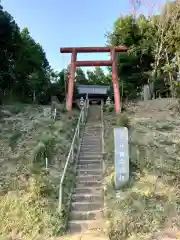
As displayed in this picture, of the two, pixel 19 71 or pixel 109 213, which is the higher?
pixel 19 71

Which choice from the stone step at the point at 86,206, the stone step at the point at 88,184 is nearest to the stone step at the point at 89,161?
the stone step at the point at 88,184

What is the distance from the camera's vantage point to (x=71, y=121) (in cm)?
1662

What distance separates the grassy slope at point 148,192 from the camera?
7.98 meters

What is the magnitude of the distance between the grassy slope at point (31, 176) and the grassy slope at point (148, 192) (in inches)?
52.4

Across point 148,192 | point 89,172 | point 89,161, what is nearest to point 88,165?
point 89,161

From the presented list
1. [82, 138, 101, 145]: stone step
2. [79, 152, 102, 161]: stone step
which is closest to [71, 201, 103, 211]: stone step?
[79, 152, 102, 161]: stone step

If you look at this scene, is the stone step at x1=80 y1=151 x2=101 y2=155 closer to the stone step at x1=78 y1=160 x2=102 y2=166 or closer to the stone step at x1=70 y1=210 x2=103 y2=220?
the stone step at x1=78 y1=160 x2=102 y2=166

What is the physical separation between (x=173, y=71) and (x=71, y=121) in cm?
1192

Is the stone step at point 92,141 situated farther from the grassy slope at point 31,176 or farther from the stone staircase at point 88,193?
the grassy slope at point 31,176

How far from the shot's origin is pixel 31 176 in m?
9.98

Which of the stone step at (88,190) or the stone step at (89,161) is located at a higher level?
the stone step at (89,161)

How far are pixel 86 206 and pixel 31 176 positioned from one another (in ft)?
5.84

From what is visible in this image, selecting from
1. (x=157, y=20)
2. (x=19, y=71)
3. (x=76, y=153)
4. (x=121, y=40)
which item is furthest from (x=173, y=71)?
(x=76, y=153)

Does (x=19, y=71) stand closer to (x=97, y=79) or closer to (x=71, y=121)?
(x=71, y=121)
